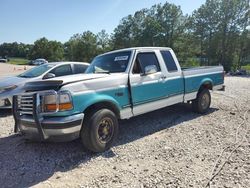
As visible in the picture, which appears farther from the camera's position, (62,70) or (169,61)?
(62,70)

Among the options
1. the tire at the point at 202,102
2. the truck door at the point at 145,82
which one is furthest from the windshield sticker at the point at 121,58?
the tire at the point at 202,102

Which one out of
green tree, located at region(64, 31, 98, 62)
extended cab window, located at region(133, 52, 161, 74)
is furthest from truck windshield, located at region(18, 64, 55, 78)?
green tree, located at region(64, 31, 98, 62)

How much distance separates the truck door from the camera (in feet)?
17.0

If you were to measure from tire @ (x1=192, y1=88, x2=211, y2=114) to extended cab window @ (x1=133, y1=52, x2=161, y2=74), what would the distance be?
2.12 metres

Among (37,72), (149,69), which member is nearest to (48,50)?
(37,72)

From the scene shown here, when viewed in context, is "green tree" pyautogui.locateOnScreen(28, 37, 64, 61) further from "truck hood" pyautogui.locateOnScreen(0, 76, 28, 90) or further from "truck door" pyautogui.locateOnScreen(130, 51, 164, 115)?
"truck door" pyautogui.locateOnScreen(130, 51, 164, 115)

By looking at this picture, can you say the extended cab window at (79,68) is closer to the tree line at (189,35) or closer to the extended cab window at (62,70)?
the extended cab window at (62,70)

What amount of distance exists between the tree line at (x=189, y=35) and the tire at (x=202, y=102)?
31708mm

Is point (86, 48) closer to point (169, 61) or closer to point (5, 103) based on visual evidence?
point (5, 103)

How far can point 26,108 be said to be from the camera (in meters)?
4.34

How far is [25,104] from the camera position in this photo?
4355mm

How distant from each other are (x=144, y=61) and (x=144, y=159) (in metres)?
2.37

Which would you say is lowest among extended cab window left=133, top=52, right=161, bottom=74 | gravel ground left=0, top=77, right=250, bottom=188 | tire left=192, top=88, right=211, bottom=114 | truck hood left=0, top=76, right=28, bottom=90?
gravel ground left=0, top=77, right=250, bottom=188

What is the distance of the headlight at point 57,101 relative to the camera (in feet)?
12.9
